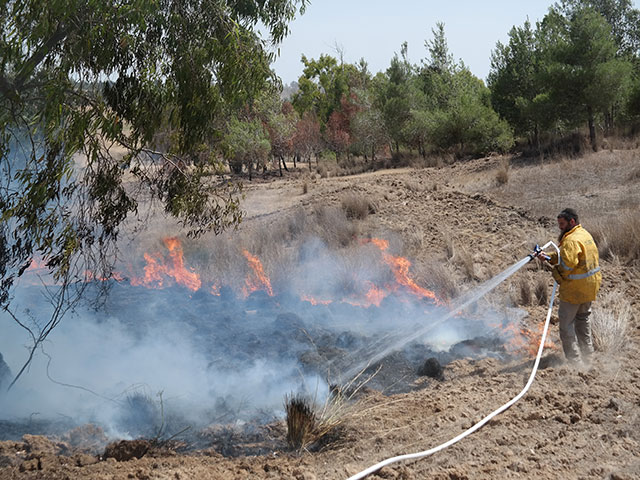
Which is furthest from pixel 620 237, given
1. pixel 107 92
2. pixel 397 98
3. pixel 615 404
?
pixel 397 98

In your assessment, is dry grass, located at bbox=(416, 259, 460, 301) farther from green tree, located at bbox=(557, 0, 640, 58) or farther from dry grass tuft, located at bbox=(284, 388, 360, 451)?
green tree, located at bbox=(557, 0, 640, 58)

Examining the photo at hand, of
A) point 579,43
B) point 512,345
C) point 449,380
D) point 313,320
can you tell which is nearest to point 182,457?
point 449,380

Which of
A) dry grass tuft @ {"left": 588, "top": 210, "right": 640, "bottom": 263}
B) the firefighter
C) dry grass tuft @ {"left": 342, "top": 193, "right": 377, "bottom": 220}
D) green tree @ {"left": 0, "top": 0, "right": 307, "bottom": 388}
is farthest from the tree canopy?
dry grass tuft @ {"left": 342, "top": 193, "right": 377, "bottom": 220}

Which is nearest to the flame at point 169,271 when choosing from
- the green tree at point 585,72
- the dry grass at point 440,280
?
the dry grass at point 440,280

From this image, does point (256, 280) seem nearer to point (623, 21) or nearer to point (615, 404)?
point (615, 404)

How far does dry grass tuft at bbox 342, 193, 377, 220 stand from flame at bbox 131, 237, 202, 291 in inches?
176

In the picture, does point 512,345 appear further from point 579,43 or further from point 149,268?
point 579,43

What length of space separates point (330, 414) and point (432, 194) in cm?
1130

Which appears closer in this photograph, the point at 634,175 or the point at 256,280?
the point at 256,280

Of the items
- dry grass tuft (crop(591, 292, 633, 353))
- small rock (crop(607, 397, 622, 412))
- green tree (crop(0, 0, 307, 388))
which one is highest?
green tree (crop(0, 0, 307, 388))

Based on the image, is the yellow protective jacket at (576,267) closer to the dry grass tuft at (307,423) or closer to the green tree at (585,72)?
the dry grass tuft at (307,423)

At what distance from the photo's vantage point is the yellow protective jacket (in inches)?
228

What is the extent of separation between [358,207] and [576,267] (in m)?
8.79

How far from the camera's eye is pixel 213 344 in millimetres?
7594
